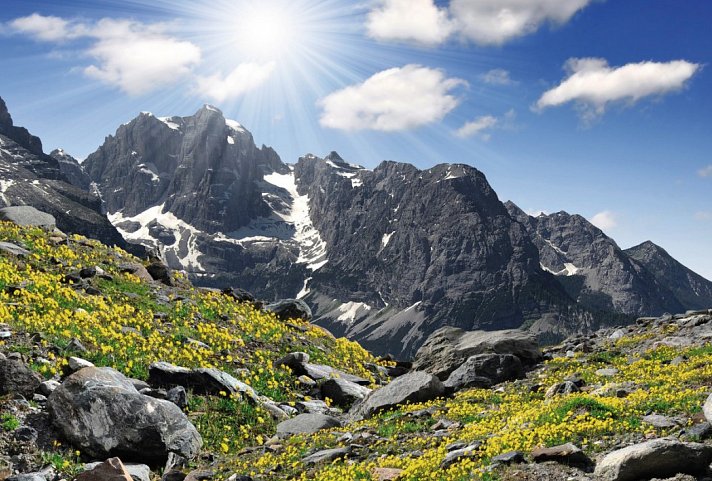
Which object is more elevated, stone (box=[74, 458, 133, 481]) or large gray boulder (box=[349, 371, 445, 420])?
large gray boulder (box=[349, 371, 445, 420])

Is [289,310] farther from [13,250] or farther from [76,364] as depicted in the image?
[76,364]

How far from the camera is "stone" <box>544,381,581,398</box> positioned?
18023mm

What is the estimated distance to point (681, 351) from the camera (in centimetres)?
2441

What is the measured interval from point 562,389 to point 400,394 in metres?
5.76

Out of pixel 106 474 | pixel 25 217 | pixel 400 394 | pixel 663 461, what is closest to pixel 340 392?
pixel 400 394

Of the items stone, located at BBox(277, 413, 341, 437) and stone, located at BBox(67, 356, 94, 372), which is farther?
stone, located at BBox(277, 413, 341, 437)

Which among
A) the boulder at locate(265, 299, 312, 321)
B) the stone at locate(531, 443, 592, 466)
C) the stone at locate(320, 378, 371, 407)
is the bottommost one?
the stone at locate(531, 443, 592, 466)

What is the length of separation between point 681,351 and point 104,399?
24423 mm

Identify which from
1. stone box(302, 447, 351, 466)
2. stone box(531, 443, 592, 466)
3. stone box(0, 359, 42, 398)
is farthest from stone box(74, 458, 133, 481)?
stone box(531, 443, 592, 466)

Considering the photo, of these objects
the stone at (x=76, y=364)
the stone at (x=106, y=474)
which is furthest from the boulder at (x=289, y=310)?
the stone at (x=106, y=474)

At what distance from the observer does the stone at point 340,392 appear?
68.7ft

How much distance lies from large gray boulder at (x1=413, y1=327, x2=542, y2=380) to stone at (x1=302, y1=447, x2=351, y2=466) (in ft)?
48.2

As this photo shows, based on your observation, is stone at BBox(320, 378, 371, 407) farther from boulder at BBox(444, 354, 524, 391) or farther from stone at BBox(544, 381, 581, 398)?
stone at BBox(544, 381, 581, 398)

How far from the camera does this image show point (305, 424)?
53.1 feet
